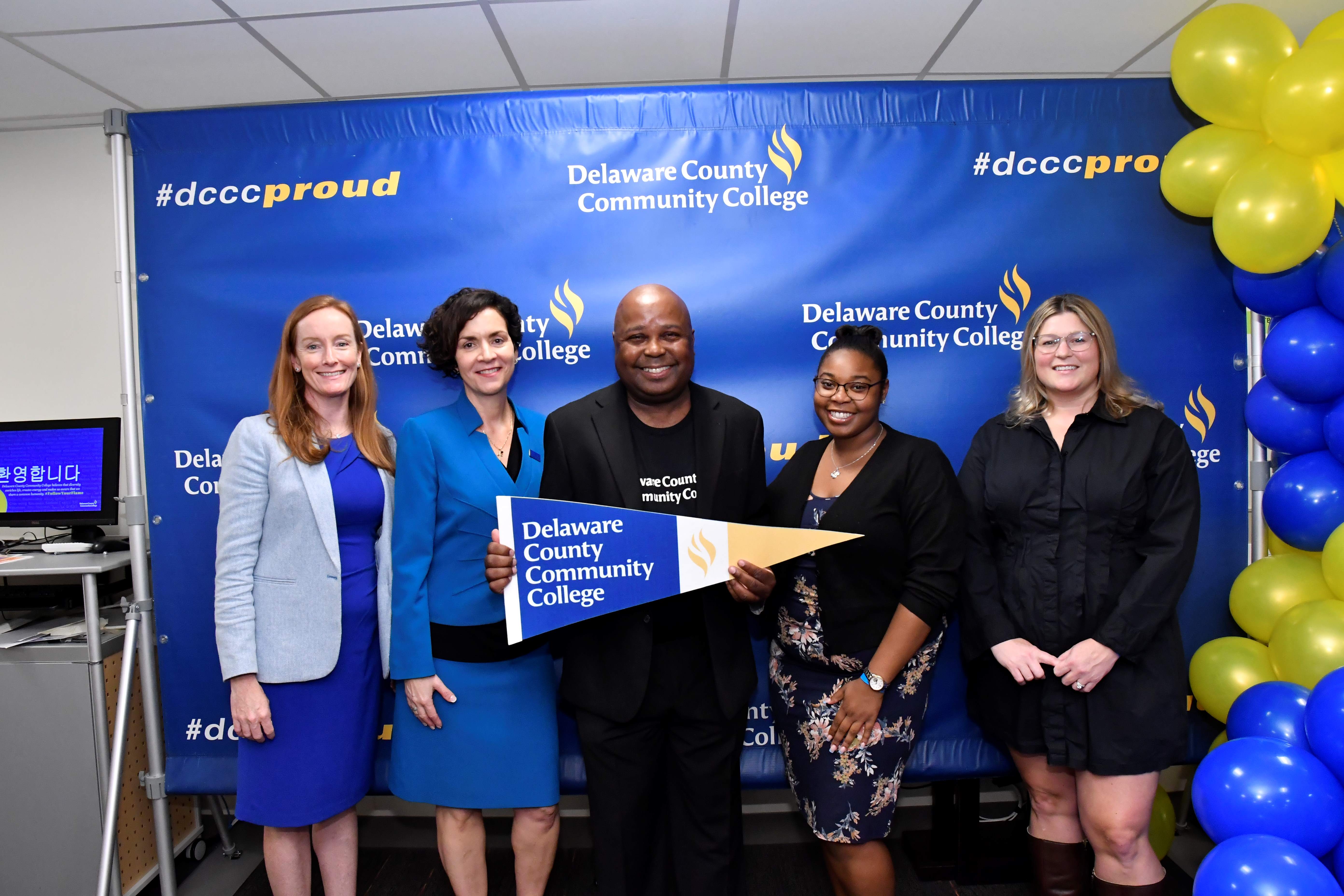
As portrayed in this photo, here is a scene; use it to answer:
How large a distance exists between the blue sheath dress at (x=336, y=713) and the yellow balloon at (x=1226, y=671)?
2431 millimetres

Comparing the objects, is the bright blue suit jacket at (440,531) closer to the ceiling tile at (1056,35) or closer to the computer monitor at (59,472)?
the computer monitor at (59,472)

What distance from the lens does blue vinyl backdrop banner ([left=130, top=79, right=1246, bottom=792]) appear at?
2.25 meters

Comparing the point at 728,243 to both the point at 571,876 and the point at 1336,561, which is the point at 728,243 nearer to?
the point at 1336,561

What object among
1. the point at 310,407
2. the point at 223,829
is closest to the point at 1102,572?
the point at 310,407

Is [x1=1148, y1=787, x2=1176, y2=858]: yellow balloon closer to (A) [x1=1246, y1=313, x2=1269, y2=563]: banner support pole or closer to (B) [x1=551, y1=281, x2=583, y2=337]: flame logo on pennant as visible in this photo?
(A) [x1=1246, y1=313, x2=1269, y2=563]: banner support pole

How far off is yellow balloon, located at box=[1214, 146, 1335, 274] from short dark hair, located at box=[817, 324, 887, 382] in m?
1.03

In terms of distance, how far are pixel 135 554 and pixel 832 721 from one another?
7.30ft

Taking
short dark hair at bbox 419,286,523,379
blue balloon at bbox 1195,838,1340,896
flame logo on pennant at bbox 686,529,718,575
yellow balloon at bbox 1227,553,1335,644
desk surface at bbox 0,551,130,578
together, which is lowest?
blue balloon at bbox 1195,838,1340,896

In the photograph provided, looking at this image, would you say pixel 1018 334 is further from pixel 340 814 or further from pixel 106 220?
pixel 106 220

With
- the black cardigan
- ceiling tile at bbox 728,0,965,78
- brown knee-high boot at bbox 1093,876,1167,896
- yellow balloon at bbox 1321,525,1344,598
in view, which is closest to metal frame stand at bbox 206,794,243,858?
the black cardigan

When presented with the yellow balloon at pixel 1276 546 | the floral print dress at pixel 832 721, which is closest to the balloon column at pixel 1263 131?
the yellow balloon at pixel 1276 546

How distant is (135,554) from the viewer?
2.21 meters

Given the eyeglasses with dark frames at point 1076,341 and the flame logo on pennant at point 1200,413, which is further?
the flame logo on pennant at point 1200,413

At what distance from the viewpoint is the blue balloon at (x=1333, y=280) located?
176 centimetres
